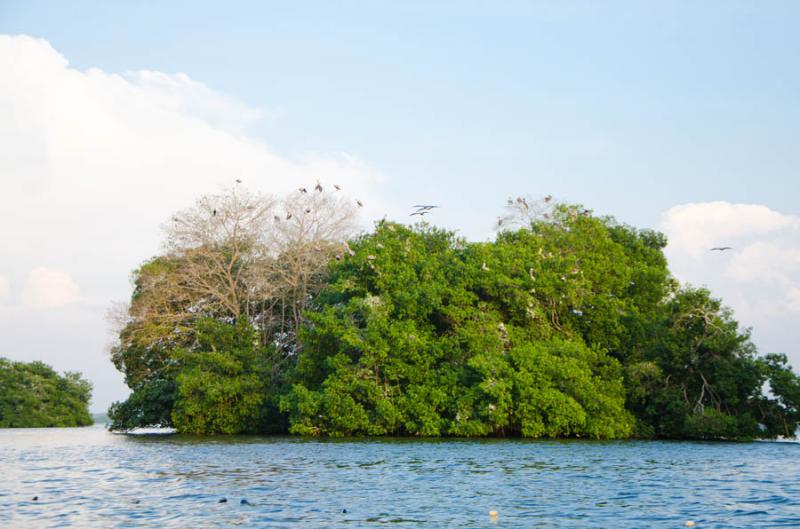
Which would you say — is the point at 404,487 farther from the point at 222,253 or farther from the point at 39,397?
the point at 39,397

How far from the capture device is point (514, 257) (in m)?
41.8

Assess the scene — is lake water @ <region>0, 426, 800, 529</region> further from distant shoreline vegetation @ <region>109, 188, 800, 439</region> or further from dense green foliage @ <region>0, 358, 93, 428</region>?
dense green foliage @ <region>0, 358, 93, 428</region>

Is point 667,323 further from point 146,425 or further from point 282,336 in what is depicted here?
point 146,425

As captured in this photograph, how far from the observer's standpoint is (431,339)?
134 feet

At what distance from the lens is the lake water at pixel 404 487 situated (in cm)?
1416

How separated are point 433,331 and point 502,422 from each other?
7386 millimetres

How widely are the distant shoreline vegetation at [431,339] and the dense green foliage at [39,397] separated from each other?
28.1 meters

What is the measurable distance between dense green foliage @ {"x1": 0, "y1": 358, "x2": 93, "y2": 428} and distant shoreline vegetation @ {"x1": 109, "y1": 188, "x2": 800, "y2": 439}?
28.1 metres

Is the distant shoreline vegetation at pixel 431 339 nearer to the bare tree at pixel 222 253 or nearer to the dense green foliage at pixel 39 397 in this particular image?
the bare tree at pixel 222 253

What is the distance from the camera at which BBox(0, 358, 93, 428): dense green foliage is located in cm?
7194

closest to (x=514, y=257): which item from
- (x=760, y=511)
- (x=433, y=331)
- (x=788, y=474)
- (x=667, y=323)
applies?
(x=433, y=331)

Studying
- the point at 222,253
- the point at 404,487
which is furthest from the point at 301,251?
the point at 404,487

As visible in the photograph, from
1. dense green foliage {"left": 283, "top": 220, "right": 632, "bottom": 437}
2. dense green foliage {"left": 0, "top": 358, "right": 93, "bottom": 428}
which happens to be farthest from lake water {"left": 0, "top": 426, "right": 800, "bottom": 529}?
dense green foliage {"left": 0, "top": 358, "right": 93, "bottom": 428}

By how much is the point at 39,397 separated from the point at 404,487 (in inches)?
2556
